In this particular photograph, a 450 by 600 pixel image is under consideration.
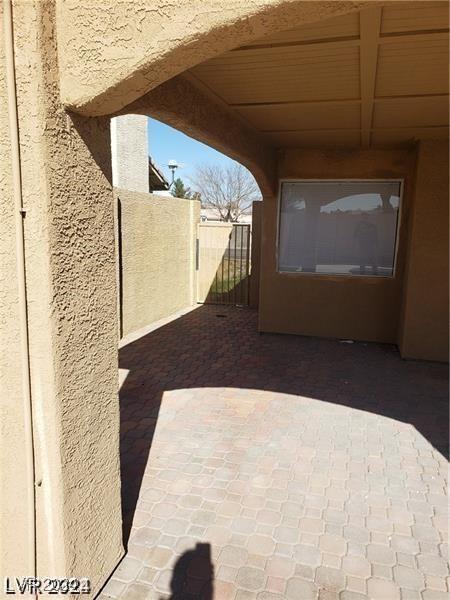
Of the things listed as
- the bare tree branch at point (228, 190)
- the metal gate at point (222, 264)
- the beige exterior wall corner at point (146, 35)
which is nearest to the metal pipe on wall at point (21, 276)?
the beige exterior wall corner at point (146, 35)

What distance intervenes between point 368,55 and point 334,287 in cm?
481

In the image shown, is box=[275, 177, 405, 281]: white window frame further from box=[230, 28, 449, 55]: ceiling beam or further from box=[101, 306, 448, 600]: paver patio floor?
box=[230, 28, 449, 55]: ceiling beam

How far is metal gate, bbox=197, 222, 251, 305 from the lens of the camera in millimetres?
10586

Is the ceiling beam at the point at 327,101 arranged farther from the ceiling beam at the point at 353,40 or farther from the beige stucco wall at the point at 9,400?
the beige stucco wall at the point at 9,400

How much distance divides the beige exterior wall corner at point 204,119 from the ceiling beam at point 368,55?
1400 millimetres

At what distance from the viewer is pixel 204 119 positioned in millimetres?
4016

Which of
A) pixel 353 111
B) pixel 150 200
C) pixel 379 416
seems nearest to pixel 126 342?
pixel 150 200

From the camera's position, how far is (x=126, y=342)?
7.37m

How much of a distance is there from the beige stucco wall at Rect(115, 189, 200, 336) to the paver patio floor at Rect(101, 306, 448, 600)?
1877mm

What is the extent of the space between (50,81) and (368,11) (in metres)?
1.92

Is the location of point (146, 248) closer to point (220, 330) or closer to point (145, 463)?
point (220, 330)

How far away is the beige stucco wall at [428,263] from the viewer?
6.17 metres

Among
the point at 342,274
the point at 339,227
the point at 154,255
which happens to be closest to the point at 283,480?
the point at 342,274

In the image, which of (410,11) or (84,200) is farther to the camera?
(410,11)
